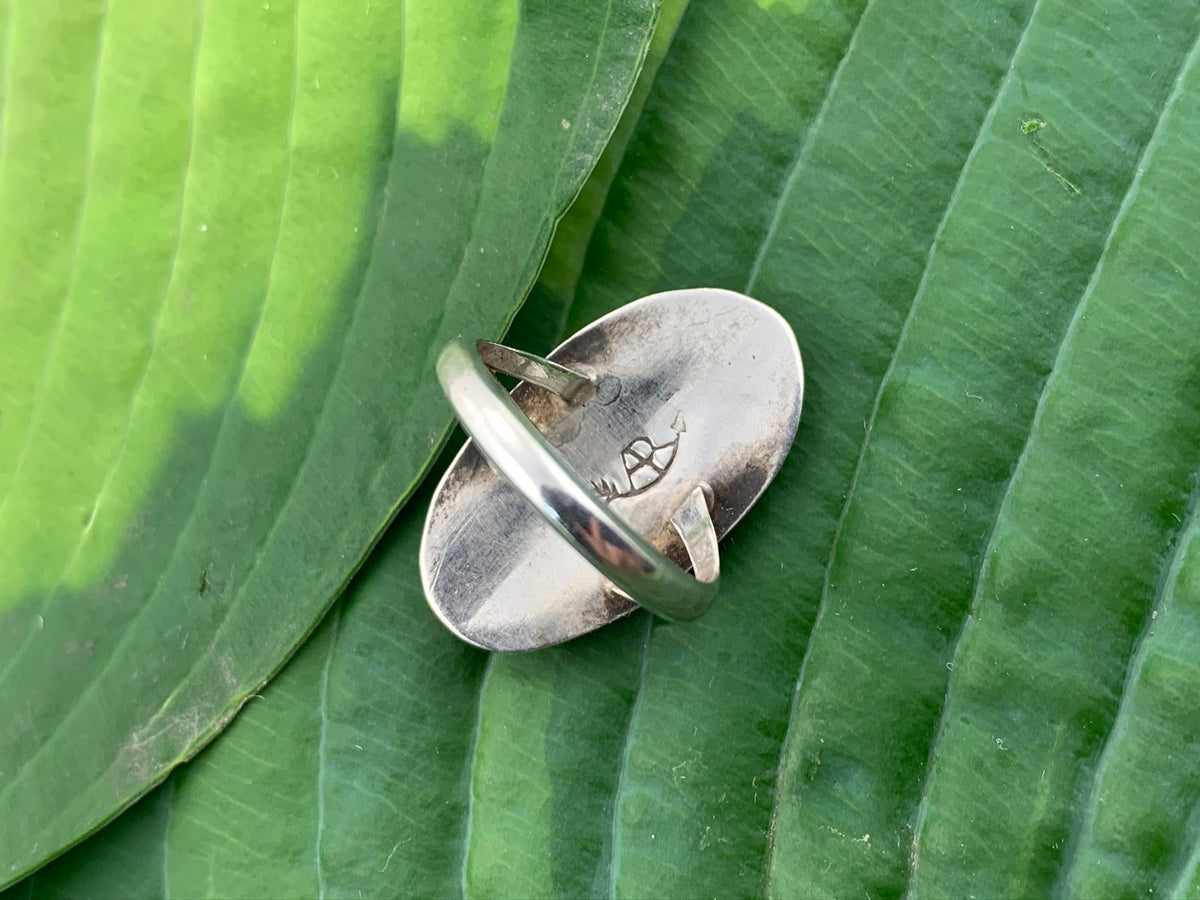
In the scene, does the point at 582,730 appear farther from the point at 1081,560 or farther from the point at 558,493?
the point at 1081,560

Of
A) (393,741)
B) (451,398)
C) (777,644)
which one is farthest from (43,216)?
(777,644)

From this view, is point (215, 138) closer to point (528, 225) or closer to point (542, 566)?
point (528, 225)

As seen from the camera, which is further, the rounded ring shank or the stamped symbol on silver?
the stamped symbol on silver

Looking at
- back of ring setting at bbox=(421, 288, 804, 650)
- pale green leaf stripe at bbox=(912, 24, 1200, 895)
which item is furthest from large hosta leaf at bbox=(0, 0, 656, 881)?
pale green leaf stripe at bbox=(912, 24, 1200, 895)

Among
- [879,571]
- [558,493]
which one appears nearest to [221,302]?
[558,493]

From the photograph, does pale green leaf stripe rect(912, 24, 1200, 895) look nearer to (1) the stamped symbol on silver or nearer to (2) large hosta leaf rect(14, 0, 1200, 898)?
(2) large hosta leaf rect(14, 0, 1200, 898)

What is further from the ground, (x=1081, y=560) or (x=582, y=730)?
(x=1081, y=560)
